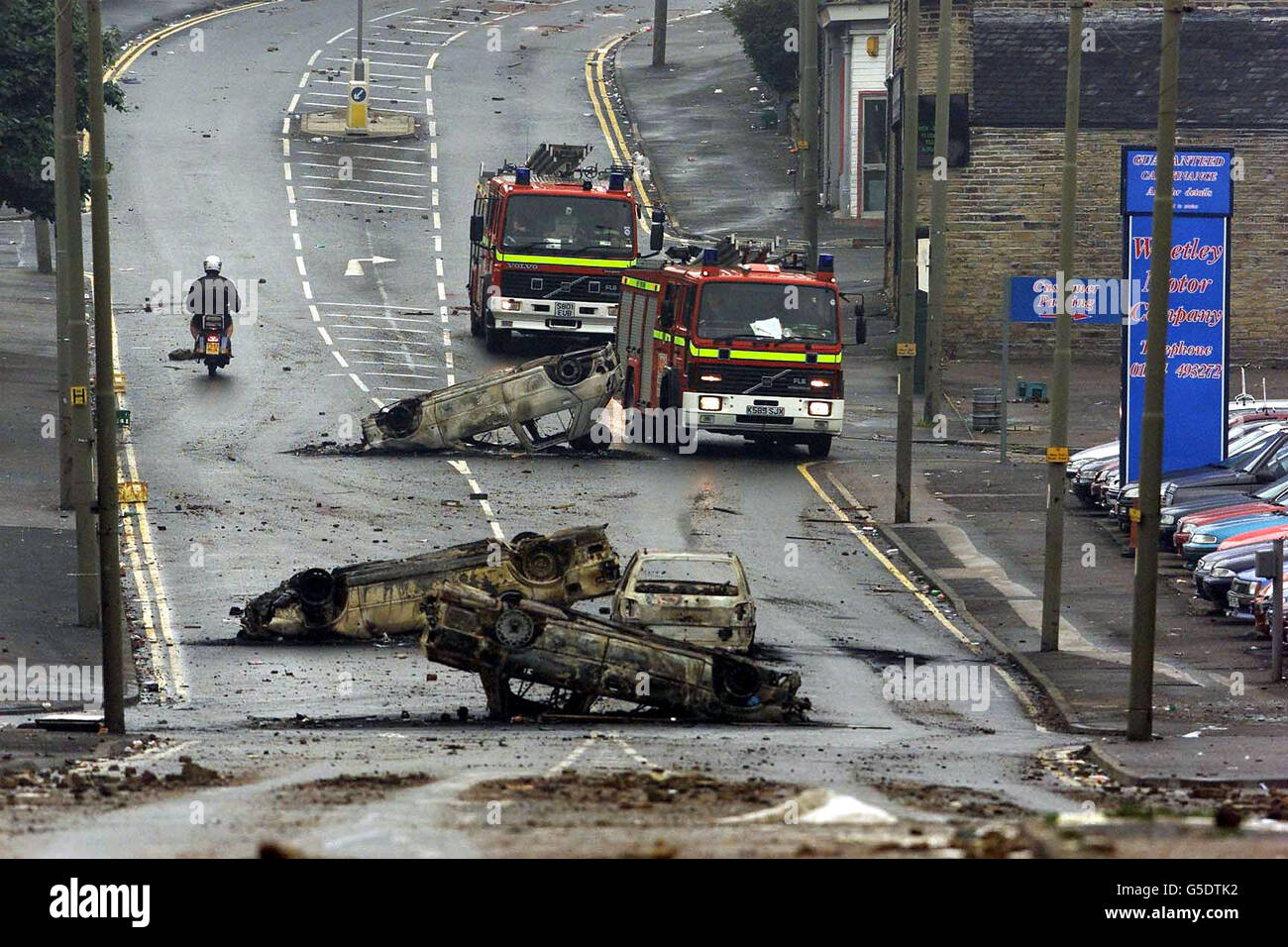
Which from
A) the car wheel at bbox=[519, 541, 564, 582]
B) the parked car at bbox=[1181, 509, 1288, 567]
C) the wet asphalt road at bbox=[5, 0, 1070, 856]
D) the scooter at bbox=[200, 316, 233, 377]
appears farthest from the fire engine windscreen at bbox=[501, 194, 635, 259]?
the car wheel at bbox=[519, 541, 564, 582]

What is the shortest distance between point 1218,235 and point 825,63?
36.2m

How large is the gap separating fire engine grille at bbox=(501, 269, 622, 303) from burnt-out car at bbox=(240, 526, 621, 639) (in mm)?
18451

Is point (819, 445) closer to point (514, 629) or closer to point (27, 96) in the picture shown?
point (27, 96)

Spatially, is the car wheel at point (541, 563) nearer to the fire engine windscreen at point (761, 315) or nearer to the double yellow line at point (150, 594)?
the double yellow line at point (150, 594)

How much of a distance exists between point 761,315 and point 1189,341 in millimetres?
6979

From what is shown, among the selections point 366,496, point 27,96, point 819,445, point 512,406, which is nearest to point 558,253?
point 819,445

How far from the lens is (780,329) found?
35.0 meters

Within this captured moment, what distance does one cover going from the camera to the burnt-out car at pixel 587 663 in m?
20.0

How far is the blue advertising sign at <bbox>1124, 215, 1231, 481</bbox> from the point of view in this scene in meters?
30.4

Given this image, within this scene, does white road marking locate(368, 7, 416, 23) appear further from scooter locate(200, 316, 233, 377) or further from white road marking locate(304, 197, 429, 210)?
scooter locate(200, 316, 233, 377)

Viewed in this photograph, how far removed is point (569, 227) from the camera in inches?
1671

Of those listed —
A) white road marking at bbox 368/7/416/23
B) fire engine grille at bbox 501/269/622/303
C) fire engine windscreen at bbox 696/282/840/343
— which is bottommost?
fire engine windscreen at bbox 696/282/840/343

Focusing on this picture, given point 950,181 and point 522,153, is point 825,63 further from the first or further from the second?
point 950,181
